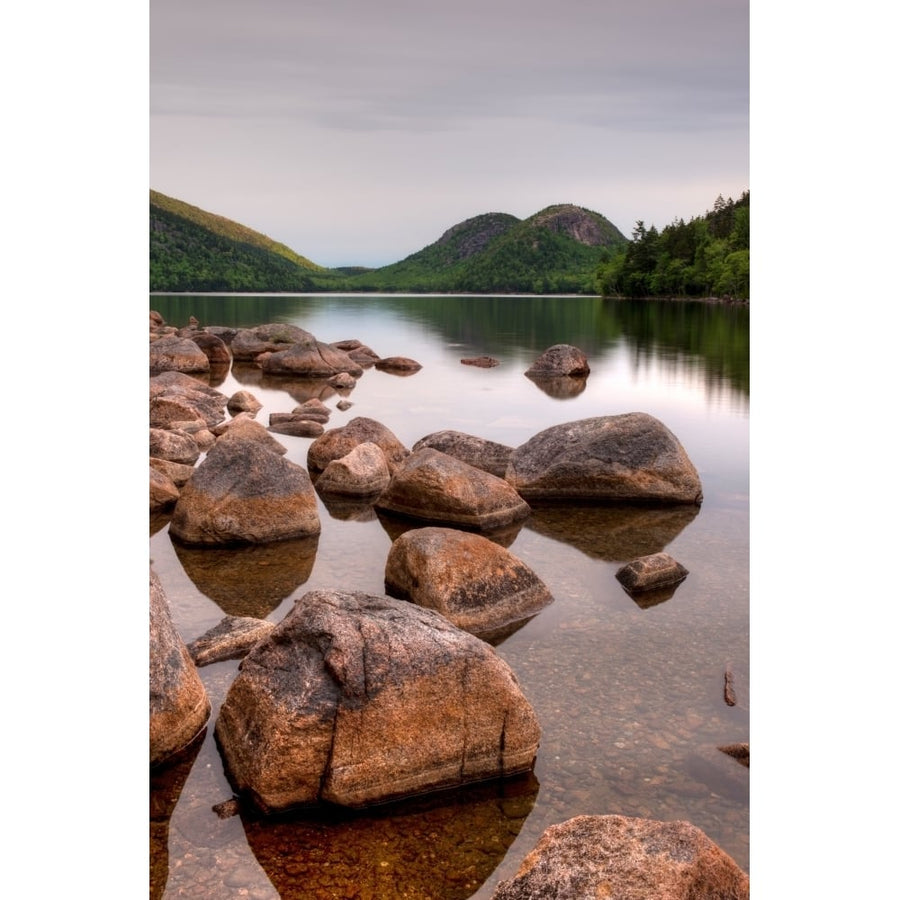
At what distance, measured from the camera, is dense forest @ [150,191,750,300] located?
99625 millimetres

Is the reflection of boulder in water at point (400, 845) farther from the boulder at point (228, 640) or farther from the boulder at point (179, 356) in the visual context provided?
the boulder at point (179, 356)

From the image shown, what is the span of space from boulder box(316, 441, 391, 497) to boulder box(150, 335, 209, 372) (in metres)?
18.9

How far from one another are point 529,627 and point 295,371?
24822 millimetres

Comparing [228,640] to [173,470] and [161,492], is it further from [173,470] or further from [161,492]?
[173,470]

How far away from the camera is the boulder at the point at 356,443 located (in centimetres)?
1491

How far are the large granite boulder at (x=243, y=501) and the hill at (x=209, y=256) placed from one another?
123 metres

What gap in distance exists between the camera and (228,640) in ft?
25.6

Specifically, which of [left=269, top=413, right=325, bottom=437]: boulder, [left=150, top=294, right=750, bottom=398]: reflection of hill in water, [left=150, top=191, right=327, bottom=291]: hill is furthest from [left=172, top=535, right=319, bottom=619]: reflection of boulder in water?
[left=150, top=191, right=327, bottom=291]: hill

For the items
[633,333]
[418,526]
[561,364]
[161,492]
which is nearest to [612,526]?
[418,526]

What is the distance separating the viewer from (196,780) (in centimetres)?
608

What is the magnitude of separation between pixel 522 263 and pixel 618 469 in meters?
170

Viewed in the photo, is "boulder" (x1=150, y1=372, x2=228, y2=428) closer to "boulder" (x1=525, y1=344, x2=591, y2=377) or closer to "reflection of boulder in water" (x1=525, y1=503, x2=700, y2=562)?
"reflection of boulder in water" (x1=525, y1=503, x2=700, y2=562)
